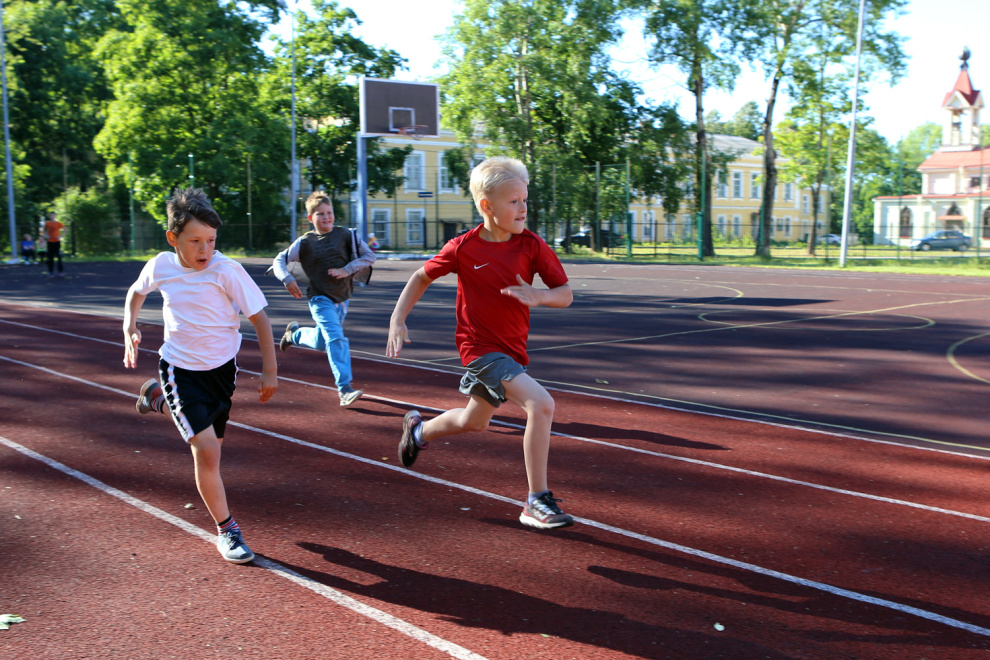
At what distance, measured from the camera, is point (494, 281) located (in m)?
4.62

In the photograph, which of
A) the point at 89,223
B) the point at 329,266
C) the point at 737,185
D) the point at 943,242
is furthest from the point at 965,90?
the point at 329,266

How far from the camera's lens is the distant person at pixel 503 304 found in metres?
4.55

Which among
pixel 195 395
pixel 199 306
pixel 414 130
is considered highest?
pixel 414 130

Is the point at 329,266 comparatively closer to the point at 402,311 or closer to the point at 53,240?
the point at 402,311

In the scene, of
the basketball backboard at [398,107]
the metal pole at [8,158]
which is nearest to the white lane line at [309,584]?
the basketball backboard at [398,107]

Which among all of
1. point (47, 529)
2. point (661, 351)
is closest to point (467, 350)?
point (47, 529)

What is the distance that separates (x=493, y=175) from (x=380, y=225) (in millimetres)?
51137

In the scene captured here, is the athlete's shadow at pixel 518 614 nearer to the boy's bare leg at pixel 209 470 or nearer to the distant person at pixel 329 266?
the boy's bare leg at pixel 209 470

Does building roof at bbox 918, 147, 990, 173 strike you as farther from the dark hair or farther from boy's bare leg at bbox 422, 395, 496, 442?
the dark hair

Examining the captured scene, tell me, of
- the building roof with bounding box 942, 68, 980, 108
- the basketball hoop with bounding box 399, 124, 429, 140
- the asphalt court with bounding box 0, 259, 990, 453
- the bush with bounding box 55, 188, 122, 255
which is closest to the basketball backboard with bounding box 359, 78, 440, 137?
the basketball hoop with bounding box 399, 124, 429, 140

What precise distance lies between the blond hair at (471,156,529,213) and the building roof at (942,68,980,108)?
9435 cm

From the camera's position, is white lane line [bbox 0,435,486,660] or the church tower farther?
the church tower

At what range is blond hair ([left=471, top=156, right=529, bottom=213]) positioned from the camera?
14.8ft

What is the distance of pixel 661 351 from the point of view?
1201cm
